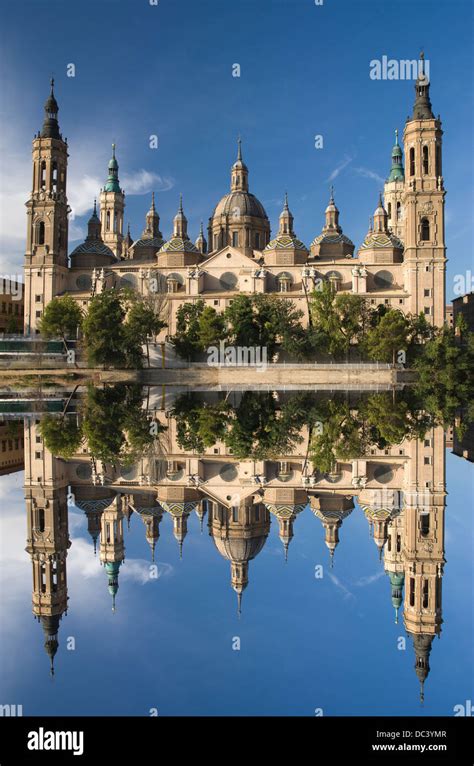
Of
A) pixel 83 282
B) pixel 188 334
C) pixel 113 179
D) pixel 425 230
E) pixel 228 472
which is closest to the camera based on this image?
pixel 228 472

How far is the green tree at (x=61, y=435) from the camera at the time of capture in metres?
14.6

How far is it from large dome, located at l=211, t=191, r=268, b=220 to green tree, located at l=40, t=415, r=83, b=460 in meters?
53.2

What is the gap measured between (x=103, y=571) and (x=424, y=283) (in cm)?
5490

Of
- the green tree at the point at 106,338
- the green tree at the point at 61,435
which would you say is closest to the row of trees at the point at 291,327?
the green tree at the point at 106,338

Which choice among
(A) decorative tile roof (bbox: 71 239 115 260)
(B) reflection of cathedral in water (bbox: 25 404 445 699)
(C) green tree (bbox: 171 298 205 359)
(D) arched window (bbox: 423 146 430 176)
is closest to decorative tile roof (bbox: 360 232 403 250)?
(D) arched window (bbox: 423 146 430 176)

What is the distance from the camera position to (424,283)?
191 ft

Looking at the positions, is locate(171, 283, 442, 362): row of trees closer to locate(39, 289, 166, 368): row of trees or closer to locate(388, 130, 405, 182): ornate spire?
locate(39, 289, 166, 368): row of trees

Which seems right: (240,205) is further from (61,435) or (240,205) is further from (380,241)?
(61,435)

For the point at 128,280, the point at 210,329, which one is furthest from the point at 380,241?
the point at 128,280

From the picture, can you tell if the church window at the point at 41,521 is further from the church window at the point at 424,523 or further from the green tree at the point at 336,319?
the green tree at the point at 336,319

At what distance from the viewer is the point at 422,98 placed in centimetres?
6019

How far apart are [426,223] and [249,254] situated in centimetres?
1871
